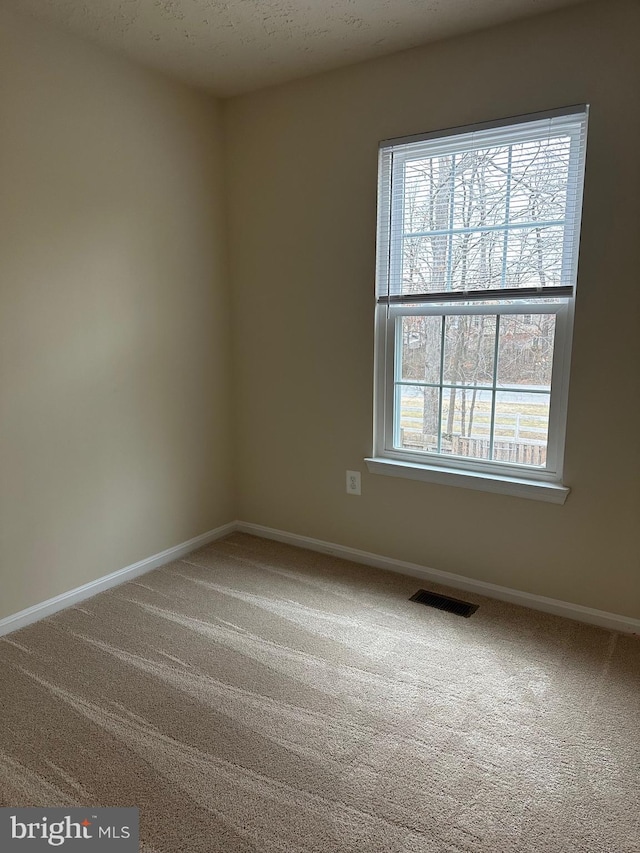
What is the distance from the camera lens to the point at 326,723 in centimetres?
184

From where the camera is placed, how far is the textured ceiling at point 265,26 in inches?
84.5

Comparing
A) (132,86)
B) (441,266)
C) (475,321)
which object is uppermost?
(132,86)

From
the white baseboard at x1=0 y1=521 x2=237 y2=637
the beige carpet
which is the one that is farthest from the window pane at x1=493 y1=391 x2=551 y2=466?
the white baseboard at x1=0 y1=521 x2=237 y2=637

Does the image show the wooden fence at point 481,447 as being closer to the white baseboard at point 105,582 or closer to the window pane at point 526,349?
the window pane at point 526,349

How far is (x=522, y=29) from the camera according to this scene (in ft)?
7.38

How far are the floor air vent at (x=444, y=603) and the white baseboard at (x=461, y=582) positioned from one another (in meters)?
0.12

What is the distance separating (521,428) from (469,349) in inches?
16.8

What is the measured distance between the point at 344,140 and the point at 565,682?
2.53 m

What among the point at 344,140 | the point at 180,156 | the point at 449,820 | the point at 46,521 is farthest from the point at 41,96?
the point at 449,820

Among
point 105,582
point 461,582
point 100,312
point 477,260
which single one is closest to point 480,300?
point 477,260

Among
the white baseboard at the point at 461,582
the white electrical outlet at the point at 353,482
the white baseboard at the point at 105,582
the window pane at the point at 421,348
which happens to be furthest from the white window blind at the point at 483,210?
the white baseboard at the point at 105,582

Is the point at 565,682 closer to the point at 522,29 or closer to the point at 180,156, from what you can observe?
the point at 522,29
